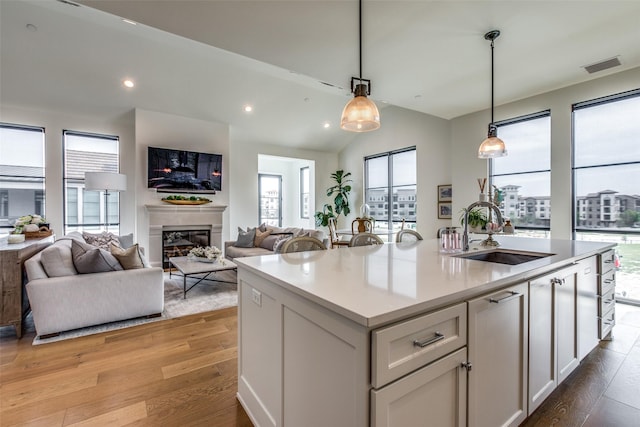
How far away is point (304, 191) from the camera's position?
9.43 meters

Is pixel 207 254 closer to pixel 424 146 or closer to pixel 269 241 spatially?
pixel 269 241

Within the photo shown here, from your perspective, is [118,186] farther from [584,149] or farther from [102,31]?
[584,149]

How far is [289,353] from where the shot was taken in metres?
1.25

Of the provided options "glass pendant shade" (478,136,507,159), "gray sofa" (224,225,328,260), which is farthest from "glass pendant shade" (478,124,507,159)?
"gray sofa" (224,225,328,260)

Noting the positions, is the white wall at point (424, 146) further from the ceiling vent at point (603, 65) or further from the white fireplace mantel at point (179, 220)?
the white fireplace mantel at point (179, 220)

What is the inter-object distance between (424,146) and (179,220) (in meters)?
5.39

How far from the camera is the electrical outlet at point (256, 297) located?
1507 mm

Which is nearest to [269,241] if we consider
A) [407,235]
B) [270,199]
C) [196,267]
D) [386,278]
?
[196,267]

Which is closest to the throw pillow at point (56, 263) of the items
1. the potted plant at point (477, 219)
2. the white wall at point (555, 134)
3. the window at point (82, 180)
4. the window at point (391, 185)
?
the window at point (82, 180)

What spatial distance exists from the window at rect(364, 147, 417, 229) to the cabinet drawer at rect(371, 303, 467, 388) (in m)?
5.78

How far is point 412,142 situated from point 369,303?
6.22 metres

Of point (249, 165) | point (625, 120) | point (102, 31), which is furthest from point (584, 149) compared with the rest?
point (102, 31)

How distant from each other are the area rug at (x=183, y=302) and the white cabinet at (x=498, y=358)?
295 centimetres

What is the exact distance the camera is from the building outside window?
3758 mm
